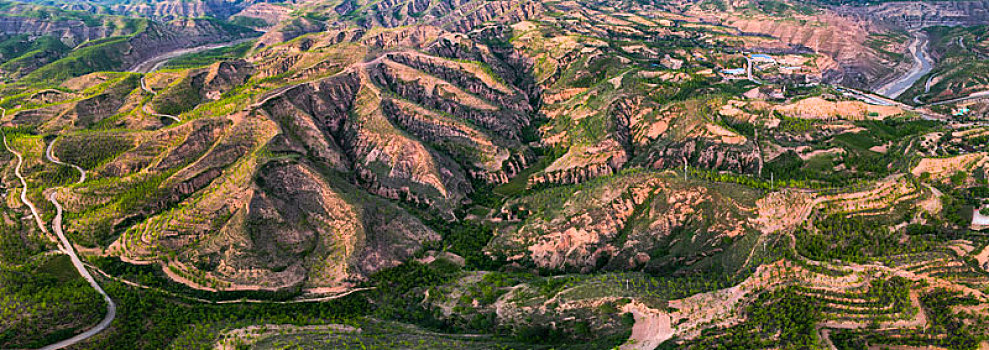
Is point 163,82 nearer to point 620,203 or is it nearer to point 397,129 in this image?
point 397,129

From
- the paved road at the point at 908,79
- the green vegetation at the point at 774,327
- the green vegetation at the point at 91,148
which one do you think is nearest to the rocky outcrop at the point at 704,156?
the green vegetation at the point at 774,327

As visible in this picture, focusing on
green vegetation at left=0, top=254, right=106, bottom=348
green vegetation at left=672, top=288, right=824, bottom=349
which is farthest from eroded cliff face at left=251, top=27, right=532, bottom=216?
green vegetation at left=672, top=288, right=824, bottom=349

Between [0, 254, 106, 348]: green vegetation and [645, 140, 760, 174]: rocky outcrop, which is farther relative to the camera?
[645, 140, 760, 174]: rocky outcrop

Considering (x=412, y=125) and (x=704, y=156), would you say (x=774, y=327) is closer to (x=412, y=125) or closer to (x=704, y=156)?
(x=704, y=156)

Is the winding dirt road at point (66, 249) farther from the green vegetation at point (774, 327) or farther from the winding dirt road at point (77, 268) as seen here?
the green vegetation at point (774, 327)

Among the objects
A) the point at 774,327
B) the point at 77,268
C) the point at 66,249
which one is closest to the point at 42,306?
the point at 77,268

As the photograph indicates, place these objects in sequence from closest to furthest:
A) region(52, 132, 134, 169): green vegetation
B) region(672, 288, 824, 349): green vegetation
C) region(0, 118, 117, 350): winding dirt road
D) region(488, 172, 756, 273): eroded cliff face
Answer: region(672, 288, 824, 349): green vegetation
region(0, 118, 117, 350): winding dirt road
region(488, 172, 756, 273): eroded cliff face
region(52, 132, 134, 169): green vegetation

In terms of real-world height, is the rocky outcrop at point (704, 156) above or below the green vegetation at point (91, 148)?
below

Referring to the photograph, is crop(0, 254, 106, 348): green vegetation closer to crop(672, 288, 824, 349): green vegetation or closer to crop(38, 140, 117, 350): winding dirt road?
crop(38, 140, 117, 350): winding dirt road

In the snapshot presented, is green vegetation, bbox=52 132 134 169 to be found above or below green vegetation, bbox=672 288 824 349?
above

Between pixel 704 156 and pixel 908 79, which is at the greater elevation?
pixel 704 156

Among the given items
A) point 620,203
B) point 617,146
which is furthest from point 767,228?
point 617,146
